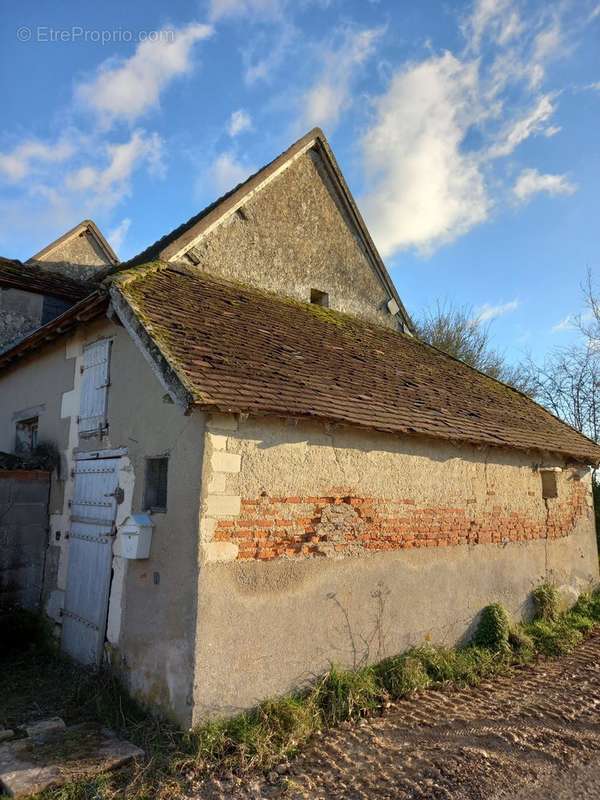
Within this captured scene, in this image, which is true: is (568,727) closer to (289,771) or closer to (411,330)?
(289,771)

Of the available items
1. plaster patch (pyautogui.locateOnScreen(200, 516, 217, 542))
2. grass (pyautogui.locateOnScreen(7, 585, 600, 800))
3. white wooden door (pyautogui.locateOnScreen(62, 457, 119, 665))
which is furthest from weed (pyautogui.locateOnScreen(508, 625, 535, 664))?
white wooden door (pyautogui.locateOnScreen(62, 457, 119, 665))

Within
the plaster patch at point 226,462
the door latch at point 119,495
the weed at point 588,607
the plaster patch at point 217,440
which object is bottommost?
the weed at point 588,607

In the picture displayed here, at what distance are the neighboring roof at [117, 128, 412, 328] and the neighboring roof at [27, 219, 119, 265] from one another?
2.77 m

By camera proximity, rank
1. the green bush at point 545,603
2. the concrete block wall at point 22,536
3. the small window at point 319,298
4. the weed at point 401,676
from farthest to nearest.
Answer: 1. the small window at point 319,298
2. the green bush at point 545,603
3. the concrete block wall at point 22,536
4. the weed at point 401,676

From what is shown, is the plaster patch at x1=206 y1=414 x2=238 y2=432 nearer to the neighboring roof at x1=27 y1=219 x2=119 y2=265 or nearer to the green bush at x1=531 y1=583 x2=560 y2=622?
the green bush at x1=531 y1=583 x2=560 y2=622

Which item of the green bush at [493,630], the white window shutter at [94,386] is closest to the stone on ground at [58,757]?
the white window shutter at [94,386]

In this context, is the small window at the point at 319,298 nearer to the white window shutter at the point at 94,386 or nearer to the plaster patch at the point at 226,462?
the white window shutter at the point at 94,386

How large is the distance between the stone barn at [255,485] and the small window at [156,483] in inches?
0.9

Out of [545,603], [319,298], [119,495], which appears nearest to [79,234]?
[319,298]

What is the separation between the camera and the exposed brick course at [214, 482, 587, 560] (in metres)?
5.49

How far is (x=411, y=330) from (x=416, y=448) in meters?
5.89

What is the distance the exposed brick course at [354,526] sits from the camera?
5.49m

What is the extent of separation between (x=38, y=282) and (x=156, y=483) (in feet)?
22.3

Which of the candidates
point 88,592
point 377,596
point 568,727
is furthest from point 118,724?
point 568,727
